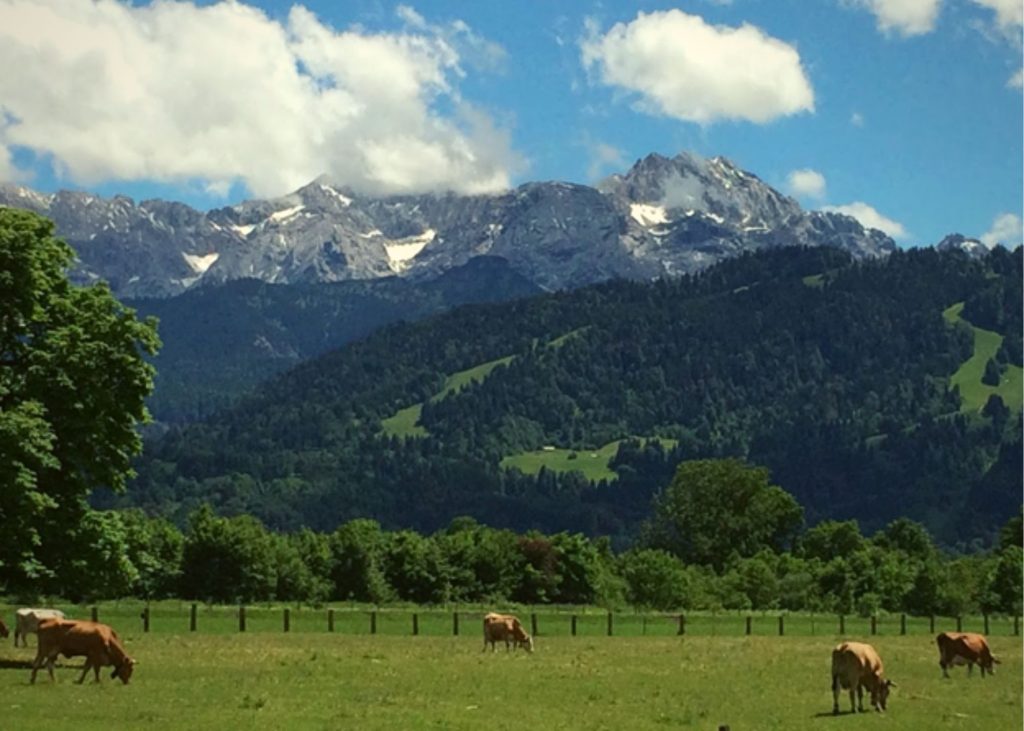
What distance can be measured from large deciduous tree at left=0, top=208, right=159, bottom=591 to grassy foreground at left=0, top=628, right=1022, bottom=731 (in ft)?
13.9

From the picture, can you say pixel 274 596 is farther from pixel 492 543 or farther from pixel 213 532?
pixel 492 543

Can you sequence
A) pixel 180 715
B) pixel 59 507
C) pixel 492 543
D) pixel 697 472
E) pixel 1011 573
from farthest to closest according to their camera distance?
pixel 697 472 → pixel 492 543 → pixel 1011 573 → pixel 59 507 → pixel 180 715

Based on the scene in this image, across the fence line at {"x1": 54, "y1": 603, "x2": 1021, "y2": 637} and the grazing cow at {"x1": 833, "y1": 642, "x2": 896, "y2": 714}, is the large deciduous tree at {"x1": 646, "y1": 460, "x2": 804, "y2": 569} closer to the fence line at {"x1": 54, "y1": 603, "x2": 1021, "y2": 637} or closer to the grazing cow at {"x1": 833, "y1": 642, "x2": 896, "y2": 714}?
the fence line at {"x1": 54, "y1": 603, "x2": 1021, "y2": 637}

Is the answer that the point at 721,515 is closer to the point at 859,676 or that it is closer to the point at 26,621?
the point at 26,621

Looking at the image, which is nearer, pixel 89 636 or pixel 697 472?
pixel 89 636

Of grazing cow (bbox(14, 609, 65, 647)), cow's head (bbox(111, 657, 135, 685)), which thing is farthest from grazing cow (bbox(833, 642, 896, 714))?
grazing cow (bbox(14, 609, 65, 647))

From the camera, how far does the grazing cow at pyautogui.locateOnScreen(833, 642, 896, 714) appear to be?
38750 millimetres

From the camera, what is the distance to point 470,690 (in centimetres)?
4106

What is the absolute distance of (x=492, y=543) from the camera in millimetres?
144125

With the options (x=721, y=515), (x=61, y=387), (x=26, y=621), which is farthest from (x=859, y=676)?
(x=721, y=515)

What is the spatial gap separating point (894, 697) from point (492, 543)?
103m

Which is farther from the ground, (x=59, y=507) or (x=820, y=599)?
(x=59, y=507)

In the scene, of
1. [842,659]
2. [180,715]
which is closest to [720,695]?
[842,659]

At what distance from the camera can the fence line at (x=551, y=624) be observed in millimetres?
74812
